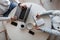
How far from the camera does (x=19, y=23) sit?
1695mm

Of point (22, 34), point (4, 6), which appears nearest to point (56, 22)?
point (22, 34)

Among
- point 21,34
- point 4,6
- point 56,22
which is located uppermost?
point 4,6

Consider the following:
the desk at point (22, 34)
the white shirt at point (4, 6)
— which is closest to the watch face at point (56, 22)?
the desk at point (22, 34)

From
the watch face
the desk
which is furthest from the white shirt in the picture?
the watch face

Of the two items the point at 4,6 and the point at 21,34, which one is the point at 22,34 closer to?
the point at 21,34

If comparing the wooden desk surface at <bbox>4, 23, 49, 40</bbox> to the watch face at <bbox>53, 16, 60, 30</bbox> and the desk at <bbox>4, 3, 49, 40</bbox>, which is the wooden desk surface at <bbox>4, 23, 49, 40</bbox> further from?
the watch face at <bbox>53, 16, 60, 30</bbox>

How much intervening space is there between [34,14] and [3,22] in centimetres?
44

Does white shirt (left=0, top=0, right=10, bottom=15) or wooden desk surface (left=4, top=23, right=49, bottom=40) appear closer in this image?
wooden desk surface (left=4, top=23, right=49, bottom=40)

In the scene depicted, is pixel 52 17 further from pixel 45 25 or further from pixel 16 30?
pixel 16 30

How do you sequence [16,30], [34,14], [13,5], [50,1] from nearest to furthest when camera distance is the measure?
[16,30]
[34,14]
[13,5]
[50,1]

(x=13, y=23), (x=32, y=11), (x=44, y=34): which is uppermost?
(x=32, y=11)

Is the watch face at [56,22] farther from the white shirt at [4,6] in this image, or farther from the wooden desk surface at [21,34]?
the white shirt at [4,6]

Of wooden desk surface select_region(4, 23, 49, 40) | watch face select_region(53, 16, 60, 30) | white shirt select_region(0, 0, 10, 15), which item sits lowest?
wooden desk surface select_region(4, 23, 49, 40)

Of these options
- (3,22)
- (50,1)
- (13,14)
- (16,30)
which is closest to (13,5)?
(13,14)
